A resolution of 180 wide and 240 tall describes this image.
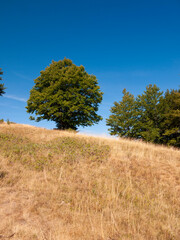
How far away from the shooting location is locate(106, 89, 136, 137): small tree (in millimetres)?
31906

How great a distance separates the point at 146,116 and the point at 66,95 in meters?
18.2

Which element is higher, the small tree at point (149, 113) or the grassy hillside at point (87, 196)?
the small tree at point (149, 113)

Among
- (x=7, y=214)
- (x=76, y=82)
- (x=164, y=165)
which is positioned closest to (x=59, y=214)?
(x=7, y=214)

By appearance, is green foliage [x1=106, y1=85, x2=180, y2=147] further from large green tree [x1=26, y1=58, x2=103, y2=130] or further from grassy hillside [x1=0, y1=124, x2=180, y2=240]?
grassy hillside [x1=0, y1=124, x2=180, y2=240]

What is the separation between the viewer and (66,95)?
844 inches

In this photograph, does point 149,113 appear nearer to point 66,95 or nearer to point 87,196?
point 66,95

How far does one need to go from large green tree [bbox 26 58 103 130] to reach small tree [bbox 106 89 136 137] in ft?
30.8

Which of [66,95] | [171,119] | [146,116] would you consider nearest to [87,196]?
[66,95]

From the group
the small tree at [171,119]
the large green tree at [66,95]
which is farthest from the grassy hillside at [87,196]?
the small tree at [171,119]

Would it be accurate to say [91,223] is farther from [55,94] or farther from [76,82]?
[76,82]

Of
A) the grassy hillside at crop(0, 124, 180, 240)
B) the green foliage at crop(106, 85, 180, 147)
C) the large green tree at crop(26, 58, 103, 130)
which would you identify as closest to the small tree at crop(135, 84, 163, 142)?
the green foliage at crop(106, 85, 180, 147)

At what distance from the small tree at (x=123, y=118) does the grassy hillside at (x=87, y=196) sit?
23.6 meters

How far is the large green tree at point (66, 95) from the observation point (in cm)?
2155

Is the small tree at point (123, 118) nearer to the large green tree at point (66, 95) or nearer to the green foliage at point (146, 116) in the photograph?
the green foliage at point (146, 116)
